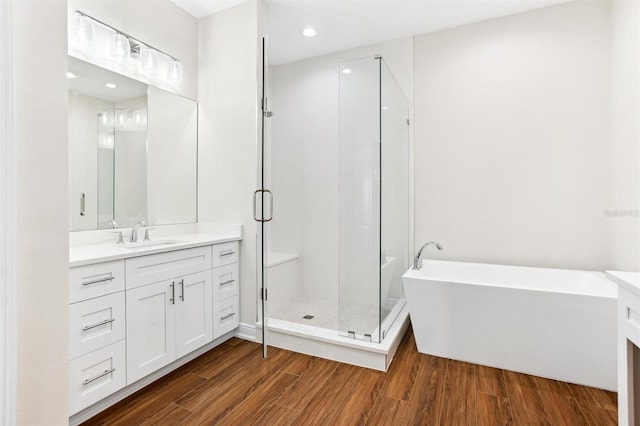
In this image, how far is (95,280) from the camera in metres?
1.64

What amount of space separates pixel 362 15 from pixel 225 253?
2.39 meters

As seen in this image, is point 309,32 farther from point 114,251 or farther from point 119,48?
point 114,251

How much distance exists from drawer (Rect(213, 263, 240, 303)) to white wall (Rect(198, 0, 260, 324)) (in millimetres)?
69

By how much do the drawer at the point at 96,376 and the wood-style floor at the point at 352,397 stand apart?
15 cm

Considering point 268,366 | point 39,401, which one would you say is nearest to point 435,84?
point 268,366

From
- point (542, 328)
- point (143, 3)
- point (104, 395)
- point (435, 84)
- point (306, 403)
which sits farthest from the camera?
point (435, 84)

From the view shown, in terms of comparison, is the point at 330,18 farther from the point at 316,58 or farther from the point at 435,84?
the point at 435,84

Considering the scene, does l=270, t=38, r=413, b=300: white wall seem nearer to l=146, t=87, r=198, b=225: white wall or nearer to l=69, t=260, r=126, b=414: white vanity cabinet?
l=146, t=87, r=198, b=225: white wall

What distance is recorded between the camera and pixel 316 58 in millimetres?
3635

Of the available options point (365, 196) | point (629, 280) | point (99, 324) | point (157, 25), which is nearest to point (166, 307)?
point (99, 324)

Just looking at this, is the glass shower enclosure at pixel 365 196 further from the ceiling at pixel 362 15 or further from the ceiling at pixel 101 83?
the ceiling at pixel 101 83

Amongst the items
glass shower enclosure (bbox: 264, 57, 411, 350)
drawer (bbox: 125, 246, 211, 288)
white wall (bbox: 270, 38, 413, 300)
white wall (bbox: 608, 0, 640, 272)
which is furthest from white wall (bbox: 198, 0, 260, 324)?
white wall (bbox: 608, 0, 640, 272)

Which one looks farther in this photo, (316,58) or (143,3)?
(316,58)

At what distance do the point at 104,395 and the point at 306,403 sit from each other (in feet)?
3.51
